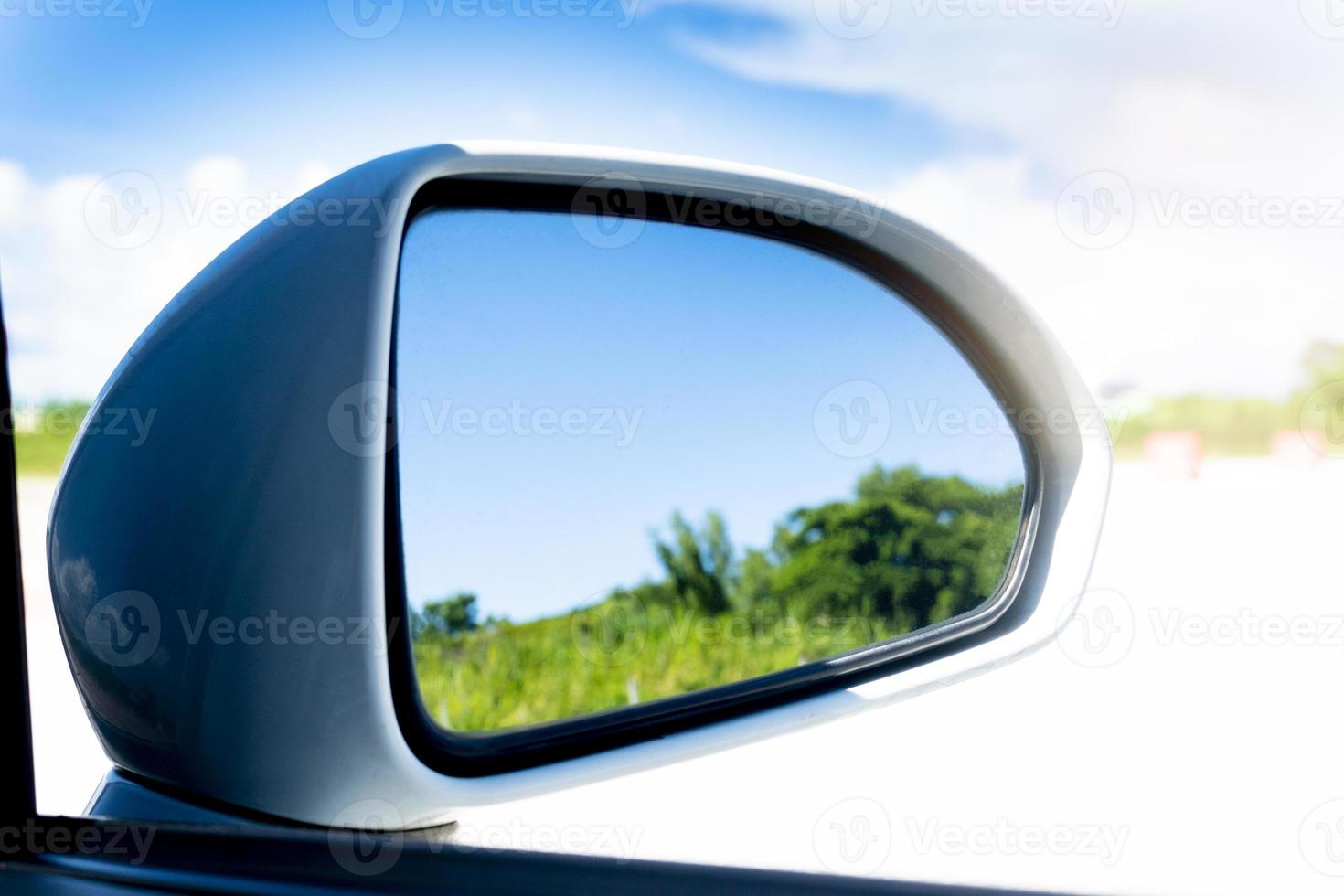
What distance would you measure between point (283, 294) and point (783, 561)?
31.9 inches

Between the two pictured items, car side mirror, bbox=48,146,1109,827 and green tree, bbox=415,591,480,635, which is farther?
green tree, bbox=415,591,480,635

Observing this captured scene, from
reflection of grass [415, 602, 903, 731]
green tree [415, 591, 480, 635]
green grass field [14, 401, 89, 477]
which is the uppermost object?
green grass field [14, 401, 89, 477]

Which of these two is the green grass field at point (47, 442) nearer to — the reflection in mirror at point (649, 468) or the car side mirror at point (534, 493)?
the car side mirror at point (534, 493)

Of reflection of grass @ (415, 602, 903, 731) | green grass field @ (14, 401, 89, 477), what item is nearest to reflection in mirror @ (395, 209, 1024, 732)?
reflection of grass @ (415, 602, 903, 731)

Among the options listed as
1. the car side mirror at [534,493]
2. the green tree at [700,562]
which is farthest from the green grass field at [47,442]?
the green tree at [700,562]

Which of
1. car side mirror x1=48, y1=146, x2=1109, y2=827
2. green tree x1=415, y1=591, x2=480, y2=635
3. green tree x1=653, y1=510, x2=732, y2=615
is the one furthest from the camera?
green tree x1=653, y1=510, x2=732, y2=615

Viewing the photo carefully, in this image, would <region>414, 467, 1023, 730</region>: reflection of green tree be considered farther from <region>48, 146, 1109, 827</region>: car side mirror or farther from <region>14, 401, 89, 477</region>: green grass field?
<region>14, 401, 89, 477</region>: green grass field

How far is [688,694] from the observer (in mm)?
1427

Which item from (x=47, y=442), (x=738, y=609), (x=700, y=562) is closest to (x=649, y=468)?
(x=700, y=562)

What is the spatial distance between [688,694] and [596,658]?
6.9 inches

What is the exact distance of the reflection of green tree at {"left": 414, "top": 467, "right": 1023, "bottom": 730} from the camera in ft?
4.01

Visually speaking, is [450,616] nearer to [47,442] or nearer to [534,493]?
[534,493]

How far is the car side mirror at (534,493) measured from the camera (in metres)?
1.06

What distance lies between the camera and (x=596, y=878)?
116cm
